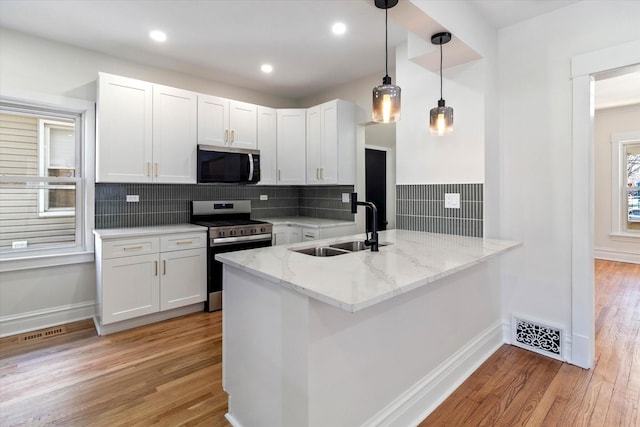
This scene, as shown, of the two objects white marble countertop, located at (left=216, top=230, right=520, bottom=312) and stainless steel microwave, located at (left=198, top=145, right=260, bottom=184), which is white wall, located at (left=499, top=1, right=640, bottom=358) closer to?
white marble countertop, located at (left=216, top=230, right=520, bottom=312)

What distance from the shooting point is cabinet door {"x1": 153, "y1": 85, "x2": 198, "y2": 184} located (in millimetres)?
3279

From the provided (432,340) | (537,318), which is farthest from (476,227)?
(432,340)

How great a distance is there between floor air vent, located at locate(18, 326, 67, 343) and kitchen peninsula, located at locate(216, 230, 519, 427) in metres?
2.11

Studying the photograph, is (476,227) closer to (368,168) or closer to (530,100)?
(530,100)

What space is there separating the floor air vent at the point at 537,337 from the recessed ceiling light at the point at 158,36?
3847 millimetres

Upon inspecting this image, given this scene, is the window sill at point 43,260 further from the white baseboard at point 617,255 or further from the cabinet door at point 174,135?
the white baseboard at point 617,255

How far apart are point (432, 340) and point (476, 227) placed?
103 cm

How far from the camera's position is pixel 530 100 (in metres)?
2.50

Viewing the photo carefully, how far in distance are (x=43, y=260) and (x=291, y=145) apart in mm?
2822

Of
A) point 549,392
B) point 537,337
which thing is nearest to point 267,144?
point 537,337

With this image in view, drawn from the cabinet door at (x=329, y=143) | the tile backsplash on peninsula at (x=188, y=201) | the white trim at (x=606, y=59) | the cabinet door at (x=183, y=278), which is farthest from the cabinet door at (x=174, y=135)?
the white trim at (x=606, y=59)

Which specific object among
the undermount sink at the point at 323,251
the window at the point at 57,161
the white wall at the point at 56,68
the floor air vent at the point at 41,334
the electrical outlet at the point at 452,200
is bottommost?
the floor air vent at the point at 41,334

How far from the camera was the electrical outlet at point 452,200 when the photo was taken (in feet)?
8.55

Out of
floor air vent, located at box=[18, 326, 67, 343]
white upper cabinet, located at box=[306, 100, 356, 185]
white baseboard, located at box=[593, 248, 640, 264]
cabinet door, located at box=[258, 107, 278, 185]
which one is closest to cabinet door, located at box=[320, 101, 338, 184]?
white upper cabinet, located at box=[306, 100, 356, 185]
